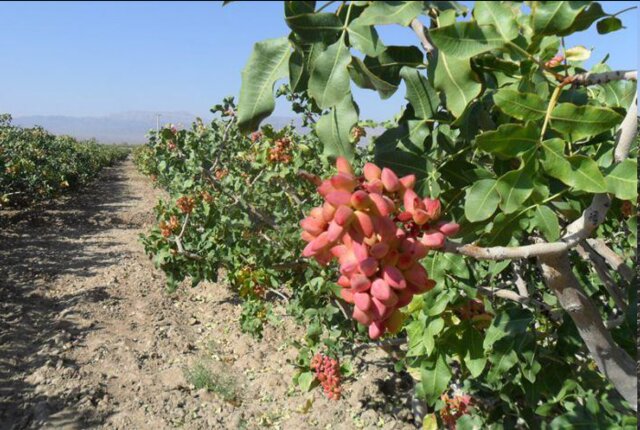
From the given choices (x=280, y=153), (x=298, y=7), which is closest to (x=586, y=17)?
(x=298, y=7)

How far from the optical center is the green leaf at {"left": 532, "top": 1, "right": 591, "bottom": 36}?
0.71 meters

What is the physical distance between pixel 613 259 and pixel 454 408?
54.5 inches

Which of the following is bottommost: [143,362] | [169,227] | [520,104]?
[143,362]

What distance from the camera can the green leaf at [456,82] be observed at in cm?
76

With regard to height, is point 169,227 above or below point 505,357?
below

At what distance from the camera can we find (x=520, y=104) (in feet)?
2.61

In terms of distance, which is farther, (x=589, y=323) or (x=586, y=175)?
(x=589, y=323)

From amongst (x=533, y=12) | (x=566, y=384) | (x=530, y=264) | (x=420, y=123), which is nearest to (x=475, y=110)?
(x=420, y=123)

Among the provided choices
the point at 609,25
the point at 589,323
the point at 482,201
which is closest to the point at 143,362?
the point at 589,323

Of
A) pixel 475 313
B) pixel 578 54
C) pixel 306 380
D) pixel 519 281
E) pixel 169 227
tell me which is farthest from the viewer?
pixel 169 227

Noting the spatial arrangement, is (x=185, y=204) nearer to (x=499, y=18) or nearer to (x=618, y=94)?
(x=618, y=94)

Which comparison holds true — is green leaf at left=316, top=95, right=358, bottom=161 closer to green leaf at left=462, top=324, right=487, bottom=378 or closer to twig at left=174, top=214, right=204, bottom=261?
green leaf at left=462, top=324, right=487, bottom=378

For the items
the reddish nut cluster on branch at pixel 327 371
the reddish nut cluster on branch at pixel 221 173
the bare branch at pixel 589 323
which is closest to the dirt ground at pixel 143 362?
the reddish nut cluster on branch at pixel 327 371

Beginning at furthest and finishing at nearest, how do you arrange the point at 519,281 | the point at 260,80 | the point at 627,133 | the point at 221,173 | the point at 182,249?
the point at 221,173 < the point at 182,249 < the point at 519,281 < the point at 627,133 < the point at 260,80
